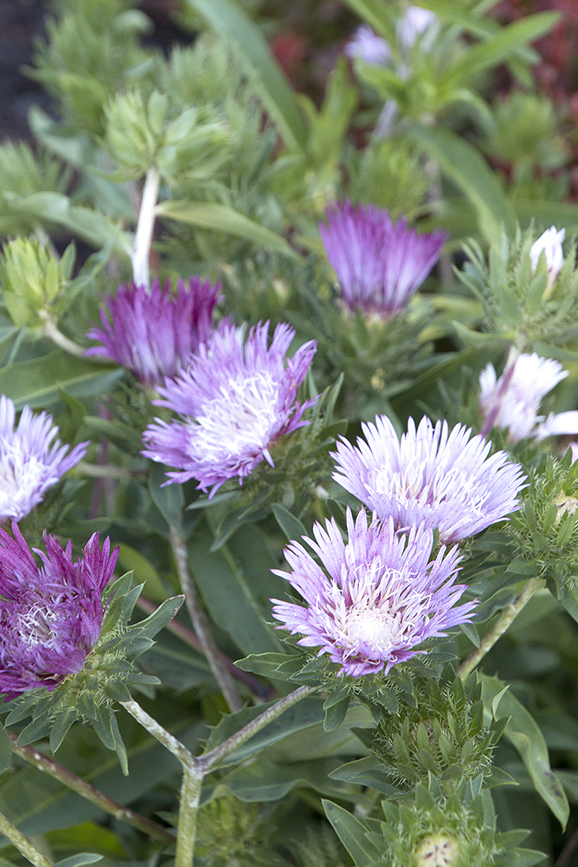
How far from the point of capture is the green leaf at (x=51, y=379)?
77 centimetres

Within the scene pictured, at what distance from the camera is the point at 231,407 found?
635 mm

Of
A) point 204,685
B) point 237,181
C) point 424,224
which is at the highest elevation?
point 237,181

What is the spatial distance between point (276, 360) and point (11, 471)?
245mm

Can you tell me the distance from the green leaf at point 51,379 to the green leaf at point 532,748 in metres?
0.47

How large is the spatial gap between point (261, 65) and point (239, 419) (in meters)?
0.89

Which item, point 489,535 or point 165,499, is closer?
point 489,535

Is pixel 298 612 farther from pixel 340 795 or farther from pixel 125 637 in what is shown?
pixel 340 795

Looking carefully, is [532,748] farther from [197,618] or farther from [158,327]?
[158,327]

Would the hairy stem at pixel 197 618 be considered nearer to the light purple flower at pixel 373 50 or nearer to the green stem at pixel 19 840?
the green stem at pixel 19 840

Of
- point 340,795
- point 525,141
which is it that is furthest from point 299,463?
point 525,141

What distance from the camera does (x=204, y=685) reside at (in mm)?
865

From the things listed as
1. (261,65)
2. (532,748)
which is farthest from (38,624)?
(261,65)

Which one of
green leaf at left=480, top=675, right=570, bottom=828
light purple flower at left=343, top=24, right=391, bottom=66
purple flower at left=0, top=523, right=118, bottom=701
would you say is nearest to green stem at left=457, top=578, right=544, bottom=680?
green leaf at left=480, top=675, right=570, bottom=828

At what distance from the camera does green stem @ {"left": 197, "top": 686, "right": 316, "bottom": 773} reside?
528mm
